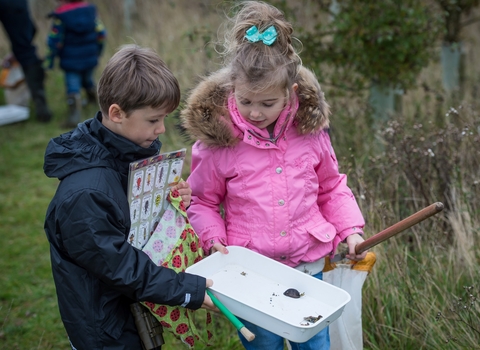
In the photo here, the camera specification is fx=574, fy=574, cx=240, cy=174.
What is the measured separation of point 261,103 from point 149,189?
0.53 m

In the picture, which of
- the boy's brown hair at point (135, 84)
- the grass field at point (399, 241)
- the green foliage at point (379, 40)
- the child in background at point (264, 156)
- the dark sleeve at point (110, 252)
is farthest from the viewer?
the green foliage at point (379, 40)

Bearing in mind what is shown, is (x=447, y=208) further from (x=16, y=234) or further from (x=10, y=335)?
(x=16, y=234)

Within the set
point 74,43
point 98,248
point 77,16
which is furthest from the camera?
point 74,43

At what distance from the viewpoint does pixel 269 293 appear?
2164 mm

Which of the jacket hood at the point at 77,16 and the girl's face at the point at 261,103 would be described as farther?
the jacket hood at the point at 77,16

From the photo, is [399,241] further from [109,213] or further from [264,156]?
[109,213]

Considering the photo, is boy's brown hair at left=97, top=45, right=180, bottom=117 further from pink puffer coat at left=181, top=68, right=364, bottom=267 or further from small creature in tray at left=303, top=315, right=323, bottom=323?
small creature in tray at left=303, top=315, right=323, bottom=323

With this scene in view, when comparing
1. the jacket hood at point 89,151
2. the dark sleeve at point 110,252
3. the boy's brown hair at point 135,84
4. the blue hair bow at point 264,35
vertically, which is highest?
the blue hair bow at point 264,35

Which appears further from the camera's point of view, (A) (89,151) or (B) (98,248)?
(A) (89,151)

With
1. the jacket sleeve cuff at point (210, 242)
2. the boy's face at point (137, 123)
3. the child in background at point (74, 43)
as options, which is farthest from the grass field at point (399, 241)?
the child in background at point (74, 43)

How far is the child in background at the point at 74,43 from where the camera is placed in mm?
7039

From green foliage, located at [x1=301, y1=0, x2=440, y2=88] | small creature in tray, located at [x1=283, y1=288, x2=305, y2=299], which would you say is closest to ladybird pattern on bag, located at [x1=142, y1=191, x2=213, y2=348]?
small creature in tray, located at [x1=283, y1=288, x2=305, y2=299]

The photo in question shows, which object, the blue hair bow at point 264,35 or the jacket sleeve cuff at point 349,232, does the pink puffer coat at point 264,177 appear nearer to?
A: the jacket sleeve cuff at point 349,232

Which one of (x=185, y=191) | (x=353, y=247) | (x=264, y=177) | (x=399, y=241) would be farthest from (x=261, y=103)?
(x=399, y=241)
